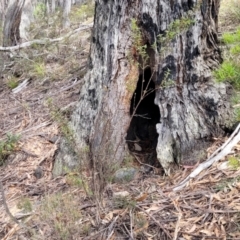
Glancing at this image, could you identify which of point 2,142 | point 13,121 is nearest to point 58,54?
point 13,121

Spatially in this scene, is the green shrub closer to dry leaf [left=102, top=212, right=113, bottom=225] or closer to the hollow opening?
the hollow opening

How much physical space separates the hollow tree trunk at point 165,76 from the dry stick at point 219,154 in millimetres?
105

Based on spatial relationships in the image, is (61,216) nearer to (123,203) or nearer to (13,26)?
(123,203)

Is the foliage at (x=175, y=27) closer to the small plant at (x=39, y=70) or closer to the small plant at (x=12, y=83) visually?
the small plant at (x=39, y=70)

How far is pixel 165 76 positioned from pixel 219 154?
0.73 m

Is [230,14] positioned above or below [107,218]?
above

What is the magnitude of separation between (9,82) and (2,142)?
2076mm

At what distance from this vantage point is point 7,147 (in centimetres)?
385

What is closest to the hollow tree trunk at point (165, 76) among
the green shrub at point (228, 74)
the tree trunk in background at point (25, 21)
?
the green shrub at point (228, 74)

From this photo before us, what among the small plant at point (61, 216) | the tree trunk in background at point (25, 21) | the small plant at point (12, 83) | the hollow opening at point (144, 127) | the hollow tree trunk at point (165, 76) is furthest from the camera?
the tree trunk in background at point (25, 21)

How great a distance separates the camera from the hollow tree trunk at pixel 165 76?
317 cm

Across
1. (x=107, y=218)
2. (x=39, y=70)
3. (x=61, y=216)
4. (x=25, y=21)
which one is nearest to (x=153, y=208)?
(x=107, y=218)

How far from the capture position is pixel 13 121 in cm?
458

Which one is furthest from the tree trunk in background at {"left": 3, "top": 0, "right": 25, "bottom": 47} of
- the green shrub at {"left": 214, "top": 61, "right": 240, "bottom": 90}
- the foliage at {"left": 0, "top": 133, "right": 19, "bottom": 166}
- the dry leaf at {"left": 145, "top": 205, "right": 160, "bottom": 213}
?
the dry leaf at {"left": 145, "top": 205, "right": 160, "bottom": 213}
